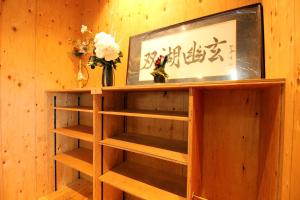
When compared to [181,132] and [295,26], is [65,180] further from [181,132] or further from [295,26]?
[295,26]

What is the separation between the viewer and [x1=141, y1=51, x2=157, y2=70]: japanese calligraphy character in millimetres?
1382

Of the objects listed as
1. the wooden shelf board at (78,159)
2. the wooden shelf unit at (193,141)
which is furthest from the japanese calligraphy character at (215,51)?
the wooden shelf board at (78,159)

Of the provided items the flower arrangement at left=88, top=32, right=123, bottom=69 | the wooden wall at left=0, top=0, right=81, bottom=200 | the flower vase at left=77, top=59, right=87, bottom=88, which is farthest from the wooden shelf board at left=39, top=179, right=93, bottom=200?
the flower arrangement at left=88, top=32, right=123, bottom=69

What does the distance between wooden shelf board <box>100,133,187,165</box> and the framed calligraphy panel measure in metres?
0.48

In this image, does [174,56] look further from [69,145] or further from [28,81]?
[69,145]

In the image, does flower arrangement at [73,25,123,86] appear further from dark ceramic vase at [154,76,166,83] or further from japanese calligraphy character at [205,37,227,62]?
japanese calligraphy character at [205,37,227,62]

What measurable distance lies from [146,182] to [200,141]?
1.73 feet

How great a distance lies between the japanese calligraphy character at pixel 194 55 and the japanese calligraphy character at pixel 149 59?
0.91ft

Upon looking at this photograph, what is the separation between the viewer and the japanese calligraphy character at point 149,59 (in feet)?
4.53

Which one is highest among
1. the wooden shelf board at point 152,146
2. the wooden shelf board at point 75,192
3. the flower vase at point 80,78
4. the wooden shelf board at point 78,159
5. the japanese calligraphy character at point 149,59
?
the japanese calligraphy character at point 149,59

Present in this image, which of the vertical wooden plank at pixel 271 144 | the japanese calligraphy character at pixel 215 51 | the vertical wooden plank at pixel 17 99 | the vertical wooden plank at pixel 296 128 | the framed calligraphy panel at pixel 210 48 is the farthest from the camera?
the vertical wooden plank at pixel 17 99

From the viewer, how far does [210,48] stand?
1.12 meters

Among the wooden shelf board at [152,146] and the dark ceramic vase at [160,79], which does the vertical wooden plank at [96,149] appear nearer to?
the wooden shelf board at [152,146]

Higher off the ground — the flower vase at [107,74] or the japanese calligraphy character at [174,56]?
the japanese calligraphy character at [174,56]
